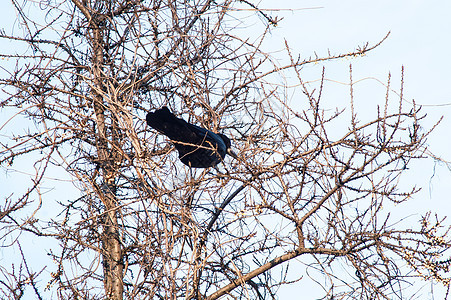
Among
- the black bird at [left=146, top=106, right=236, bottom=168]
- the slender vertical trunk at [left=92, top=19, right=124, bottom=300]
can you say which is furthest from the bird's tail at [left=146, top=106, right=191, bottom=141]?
the slender vertical trunk at [left=92, top=19, right=124, bottom=300]

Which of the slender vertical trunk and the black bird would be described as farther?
the slender vertical trunk

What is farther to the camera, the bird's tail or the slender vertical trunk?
the slender vertical trunk

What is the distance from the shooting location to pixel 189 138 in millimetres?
4875

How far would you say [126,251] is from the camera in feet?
20.0

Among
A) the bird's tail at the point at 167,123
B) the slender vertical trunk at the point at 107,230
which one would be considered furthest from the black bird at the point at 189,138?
the slender vertical trunk at the point at 107,230

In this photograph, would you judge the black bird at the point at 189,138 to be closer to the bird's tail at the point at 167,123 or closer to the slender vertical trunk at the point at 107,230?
the bird's tail at the point at 167,123

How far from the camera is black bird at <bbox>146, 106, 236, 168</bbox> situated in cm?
468

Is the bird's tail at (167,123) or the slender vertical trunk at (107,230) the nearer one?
the bird's tail at (167,123)

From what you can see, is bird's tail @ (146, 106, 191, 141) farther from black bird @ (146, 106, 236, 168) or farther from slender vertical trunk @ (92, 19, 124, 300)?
slender vertical trunk @ (92, 19, 124, 300)

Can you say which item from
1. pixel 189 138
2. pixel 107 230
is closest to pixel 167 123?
pixel 189 138

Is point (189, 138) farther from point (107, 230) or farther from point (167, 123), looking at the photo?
point (107, 230)

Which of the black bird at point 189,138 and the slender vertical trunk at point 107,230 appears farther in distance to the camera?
the slender vertical trunk at point 107,230

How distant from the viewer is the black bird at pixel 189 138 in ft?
15.4

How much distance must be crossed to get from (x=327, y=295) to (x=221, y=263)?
1014mm
